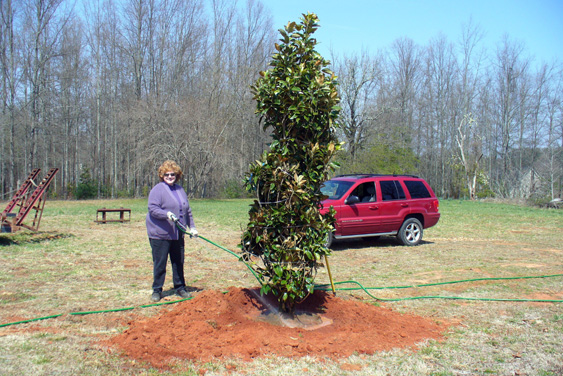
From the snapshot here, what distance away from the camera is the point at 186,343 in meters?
4.45

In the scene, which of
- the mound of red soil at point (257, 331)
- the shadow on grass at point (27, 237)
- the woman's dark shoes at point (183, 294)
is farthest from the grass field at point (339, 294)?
the woman's dark shoes at point (183, 294)

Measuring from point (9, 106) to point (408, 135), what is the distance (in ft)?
114

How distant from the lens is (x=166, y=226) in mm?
5996

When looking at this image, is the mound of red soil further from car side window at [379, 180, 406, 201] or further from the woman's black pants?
car side window at [379, 180, 406, 201]

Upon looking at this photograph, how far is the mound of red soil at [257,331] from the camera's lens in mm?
4324

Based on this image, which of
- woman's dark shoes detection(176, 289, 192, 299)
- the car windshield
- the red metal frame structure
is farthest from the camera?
the car windshield

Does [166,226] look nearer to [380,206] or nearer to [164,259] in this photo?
[164,259]

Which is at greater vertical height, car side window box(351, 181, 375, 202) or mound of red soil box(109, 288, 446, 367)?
car side window box(351, 181, 375, 202)

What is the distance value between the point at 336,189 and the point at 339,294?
504 cm

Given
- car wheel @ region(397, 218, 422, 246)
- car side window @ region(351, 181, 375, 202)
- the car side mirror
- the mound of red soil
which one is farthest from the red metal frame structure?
car wheel @ region(397, 218, 422, 246)

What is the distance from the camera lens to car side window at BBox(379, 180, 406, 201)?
11.6m

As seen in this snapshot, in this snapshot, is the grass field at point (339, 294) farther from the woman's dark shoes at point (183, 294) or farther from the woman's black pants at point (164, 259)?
the woman's dark shoes at point (183, 294)

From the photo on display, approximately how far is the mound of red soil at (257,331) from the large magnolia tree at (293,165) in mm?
470

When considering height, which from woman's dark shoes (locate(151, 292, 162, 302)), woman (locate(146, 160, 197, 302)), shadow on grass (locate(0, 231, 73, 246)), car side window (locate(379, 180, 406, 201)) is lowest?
woman's dark shoes (locate(151, 292, 162, 302))
